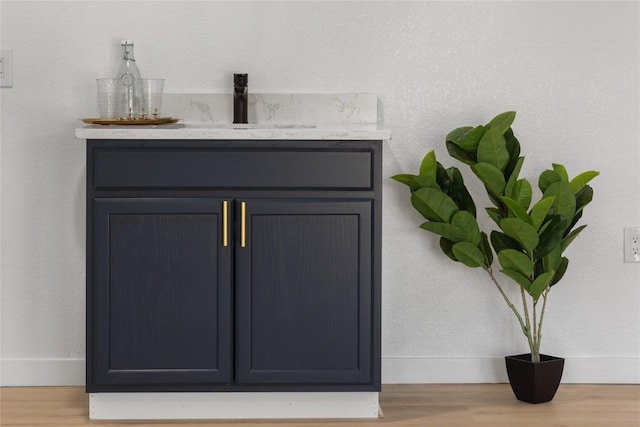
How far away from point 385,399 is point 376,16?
4.44 ft

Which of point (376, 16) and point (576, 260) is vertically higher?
point (376, 16)

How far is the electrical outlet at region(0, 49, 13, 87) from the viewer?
324cm

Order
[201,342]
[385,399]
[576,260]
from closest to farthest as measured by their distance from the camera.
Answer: [201,342] → [385,399] → [576,260]

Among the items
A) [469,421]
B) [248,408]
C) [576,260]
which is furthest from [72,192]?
[576,260]

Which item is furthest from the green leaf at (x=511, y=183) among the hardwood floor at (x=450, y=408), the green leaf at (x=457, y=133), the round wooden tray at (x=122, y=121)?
the round wooden tray at (x=122, y=121)

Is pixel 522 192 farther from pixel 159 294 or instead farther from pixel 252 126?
pixel 159 294

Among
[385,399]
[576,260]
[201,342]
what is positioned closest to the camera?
[201,342]

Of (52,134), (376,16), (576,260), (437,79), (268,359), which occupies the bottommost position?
(268,359)

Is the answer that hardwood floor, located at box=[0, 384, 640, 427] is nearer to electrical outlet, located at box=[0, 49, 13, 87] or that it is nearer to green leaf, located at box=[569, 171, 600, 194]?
green leaf, located at box=[569, 171, 600, 194]

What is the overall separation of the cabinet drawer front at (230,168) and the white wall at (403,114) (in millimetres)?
538

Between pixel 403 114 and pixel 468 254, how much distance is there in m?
0.59

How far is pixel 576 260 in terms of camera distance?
11.1 ft

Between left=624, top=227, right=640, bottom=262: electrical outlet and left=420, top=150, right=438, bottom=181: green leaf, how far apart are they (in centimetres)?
82

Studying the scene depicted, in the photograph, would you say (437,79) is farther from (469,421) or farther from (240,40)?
(469,421)
